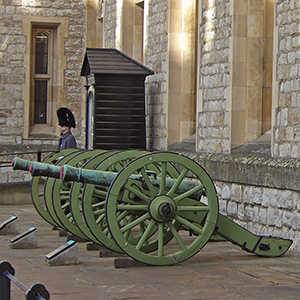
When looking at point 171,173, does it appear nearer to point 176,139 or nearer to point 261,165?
point 261,165

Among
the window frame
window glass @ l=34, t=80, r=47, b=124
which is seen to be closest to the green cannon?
the window frame

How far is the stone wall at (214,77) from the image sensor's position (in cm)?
1053

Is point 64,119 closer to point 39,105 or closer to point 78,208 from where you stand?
point 78,208

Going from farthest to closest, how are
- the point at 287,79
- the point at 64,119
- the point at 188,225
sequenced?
the point at 64,119 → the point at 287,79 → the point at 188,225

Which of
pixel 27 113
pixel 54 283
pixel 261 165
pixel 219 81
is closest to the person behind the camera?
pixel 54 283

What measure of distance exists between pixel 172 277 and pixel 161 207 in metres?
0.61

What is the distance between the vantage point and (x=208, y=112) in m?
11.0

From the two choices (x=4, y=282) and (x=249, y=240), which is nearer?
(x=4, y=282)

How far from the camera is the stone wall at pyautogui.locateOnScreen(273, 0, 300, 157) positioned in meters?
8.75

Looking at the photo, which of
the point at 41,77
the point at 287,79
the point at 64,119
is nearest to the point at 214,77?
the point at 287,79

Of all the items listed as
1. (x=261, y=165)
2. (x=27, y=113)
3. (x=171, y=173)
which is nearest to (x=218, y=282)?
(x=171, y=173)

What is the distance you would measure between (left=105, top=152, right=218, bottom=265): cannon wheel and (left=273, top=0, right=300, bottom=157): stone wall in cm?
181

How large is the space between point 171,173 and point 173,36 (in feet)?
15.2

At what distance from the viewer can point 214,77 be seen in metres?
10.8
